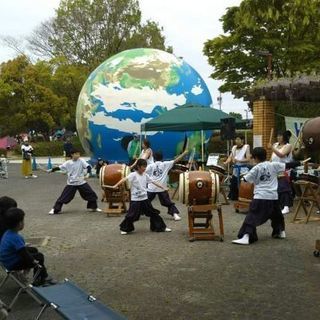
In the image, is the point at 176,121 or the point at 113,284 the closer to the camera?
the point at 113,284

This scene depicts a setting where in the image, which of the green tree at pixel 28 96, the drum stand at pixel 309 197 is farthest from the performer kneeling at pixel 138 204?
the green tree at pixel 28 96

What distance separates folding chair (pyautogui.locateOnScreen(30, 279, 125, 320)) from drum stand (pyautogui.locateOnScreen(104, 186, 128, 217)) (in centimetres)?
666

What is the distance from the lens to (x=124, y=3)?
144 feet

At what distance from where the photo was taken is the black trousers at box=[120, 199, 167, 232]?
930 centimetres

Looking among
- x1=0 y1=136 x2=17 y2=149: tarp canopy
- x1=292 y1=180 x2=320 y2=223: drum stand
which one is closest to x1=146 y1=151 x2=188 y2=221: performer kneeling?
x1=292 y1=180 x2=320 y2=223: drum stand

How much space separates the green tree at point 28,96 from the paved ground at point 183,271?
1423 inches

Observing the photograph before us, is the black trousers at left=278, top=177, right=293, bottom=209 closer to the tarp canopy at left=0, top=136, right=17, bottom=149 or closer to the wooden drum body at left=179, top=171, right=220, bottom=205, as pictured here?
the wooden drum body at left=179, top=171, right=220, bottom=205

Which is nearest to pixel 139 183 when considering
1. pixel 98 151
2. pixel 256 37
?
pixel 98 151

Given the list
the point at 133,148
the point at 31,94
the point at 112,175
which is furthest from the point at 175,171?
the point at 31,94

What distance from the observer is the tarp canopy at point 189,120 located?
14.7 meters

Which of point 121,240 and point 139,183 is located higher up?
point 139,183

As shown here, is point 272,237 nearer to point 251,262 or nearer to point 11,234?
point 251,262

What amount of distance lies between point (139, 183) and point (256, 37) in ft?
67.8

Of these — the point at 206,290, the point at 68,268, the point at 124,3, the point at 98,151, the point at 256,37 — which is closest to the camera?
the point at 206,290
